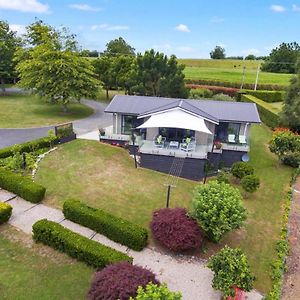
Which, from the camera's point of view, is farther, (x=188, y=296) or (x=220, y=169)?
(x=220, y=169)

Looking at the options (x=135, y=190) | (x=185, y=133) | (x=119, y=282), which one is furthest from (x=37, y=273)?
(x=185, y=133)

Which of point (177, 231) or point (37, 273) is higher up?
point (177, 231)

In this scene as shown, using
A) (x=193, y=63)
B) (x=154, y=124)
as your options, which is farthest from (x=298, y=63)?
(x=193, y=63)

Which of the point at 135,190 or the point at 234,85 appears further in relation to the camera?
the point at 234,85

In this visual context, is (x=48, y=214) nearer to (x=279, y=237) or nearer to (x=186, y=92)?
(x=279, y=237)

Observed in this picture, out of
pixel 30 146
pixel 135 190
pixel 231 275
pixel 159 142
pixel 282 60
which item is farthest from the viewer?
pixel 282 60

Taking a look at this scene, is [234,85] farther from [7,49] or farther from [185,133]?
[185,133]

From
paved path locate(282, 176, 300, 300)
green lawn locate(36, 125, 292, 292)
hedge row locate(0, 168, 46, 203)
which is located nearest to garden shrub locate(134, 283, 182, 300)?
green lawn locate(36, 125, 292, 292)
